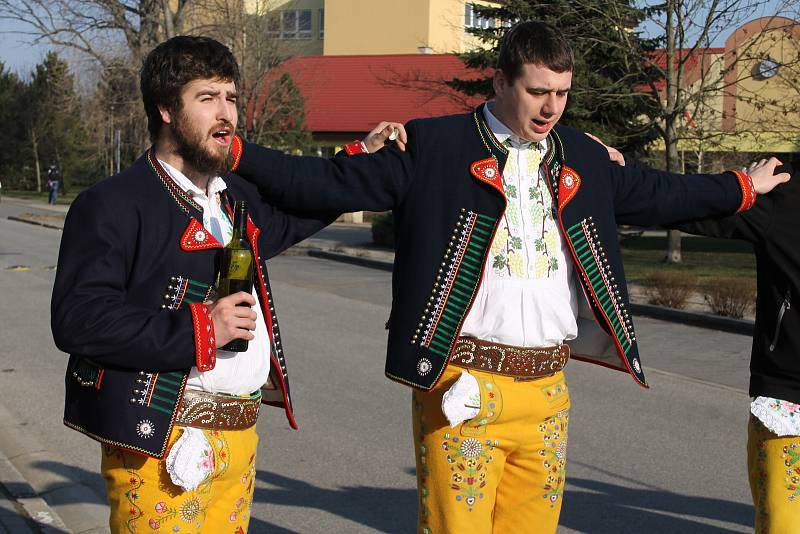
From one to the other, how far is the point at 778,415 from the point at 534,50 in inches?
59.6

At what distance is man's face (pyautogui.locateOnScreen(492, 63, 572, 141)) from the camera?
349 centimetres

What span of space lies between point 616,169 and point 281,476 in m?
3.67

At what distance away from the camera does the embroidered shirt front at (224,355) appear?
10.4 ft

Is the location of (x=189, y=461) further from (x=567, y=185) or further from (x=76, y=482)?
(x=76, y=482)

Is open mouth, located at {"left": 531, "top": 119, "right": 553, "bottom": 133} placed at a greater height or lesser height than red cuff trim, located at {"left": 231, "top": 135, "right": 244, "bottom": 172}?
greater

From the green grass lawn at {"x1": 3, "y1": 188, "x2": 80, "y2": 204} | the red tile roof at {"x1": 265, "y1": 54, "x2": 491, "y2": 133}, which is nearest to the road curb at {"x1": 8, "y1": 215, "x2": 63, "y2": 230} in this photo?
the red tile roof at {"x1": 265, "y1": 54, "x2": 491, "y2": 133}

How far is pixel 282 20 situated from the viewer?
3691 cm

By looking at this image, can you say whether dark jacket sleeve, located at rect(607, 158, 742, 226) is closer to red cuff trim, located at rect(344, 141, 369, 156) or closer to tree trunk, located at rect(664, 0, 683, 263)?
red cuff trim, located at rect(344, 141, 369, 156)

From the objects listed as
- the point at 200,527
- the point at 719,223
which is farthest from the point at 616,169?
the point at 200,527

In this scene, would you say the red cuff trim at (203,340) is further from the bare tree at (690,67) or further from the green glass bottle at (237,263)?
the bare tree at (690,67)

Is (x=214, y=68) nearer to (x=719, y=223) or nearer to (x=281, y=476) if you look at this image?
(x=719, y=223)

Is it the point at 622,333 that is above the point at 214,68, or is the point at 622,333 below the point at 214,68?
below

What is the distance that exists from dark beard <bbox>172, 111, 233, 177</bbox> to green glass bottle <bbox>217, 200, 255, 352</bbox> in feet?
0.44

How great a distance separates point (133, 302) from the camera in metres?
3.05
